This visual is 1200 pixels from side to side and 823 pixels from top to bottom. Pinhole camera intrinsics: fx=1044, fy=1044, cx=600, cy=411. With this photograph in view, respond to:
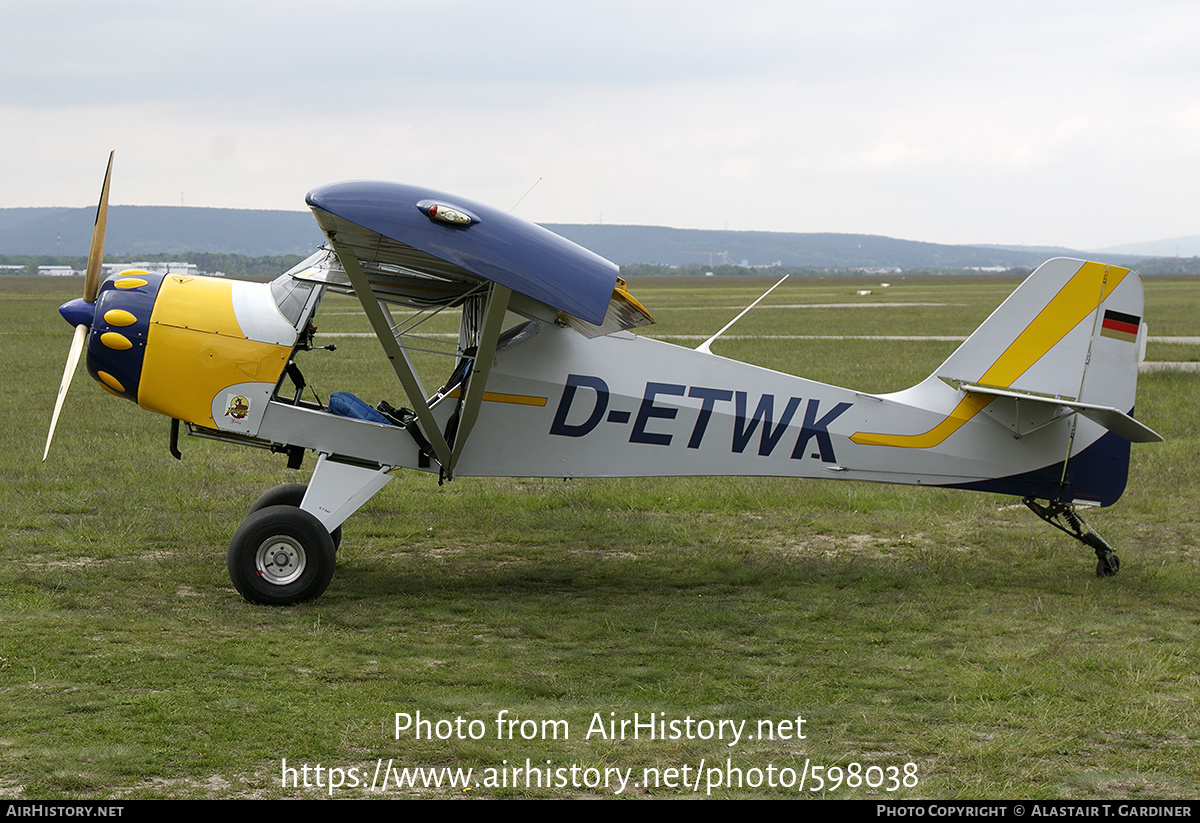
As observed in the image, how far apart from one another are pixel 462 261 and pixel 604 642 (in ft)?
8.74

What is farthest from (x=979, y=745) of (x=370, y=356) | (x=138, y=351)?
(x=370, y=356)

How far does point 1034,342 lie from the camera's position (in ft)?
27.0

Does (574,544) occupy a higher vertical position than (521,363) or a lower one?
lower

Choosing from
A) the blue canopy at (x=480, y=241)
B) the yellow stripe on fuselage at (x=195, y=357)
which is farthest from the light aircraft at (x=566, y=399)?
the blue canopy at (x=480, y=241)

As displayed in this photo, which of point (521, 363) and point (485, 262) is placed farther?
point (521, 363)

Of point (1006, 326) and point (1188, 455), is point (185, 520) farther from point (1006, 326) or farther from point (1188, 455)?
point (1188, 455)

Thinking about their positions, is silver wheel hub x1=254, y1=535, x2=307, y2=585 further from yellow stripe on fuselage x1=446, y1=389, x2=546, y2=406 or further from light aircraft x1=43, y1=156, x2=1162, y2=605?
yellow stripe on fuselage x1=446, y1=389, x2=546, y2=406

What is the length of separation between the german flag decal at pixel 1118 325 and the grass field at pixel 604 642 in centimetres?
202

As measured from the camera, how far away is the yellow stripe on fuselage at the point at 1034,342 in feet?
26.7

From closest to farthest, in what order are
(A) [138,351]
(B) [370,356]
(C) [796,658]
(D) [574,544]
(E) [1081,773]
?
(E) [1081,773]
(C) [796,658]
(A) [138,351]
(D) [574,544]
(B) [370,356]

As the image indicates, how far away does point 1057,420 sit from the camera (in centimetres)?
839

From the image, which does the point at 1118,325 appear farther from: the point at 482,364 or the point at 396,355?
the point at 396,355

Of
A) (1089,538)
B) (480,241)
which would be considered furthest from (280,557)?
(1089,538)

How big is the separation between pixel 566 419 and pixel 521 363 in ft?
1.83
